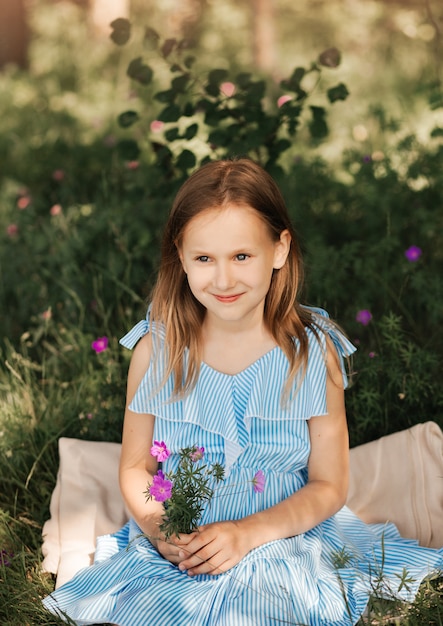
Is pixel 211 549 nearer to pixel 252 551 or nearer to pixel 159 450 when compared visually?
pixel 252 551

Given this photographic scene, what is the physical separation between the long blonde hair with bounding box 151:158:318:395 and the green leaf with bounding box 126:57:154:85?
3.83ft

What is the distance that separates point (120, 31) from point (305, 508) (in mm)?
1990

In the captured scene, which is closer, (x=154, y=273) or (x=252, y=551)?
(x=252, y=551)

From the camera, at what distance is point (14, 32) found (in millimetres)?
8953

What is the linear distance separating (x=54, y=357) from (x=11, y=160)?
2.60 meters

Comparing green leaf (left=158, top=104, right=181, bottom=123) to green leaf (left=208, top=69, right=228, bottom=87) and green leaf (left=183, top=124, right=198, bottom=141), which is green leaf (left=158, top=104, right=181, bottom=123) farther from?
green leaf (left=208, top=69, right=228, bottom=87)

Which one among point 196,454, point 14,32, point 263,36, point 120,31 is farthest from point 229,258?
point 14,32

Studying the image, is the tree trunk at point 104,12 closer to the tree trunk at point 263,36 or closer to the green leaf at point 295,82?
the tree trunk at point 263,36

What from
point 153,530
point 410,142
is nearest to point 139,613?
point 153,530

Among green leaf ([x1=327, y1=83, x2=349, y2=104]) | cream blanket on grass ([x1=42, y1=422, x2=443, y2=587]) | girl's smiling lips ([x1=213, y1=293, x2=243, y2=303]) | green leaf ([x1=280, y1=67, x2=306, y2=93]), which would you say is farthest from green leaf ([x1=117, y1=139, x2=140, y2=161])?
girl's smiling lips ([x1=213, y1=293, x2=243, y2=303])

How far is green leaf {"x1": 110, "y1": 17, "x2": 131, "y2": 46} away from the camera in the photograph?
10.8 feet

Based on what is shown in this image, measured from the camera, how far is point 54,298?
3738 millimetres

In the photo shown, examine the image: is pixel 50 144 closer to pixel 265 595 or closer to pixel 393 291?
pixel 393 291

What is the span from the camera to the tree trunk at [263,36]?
769 cm
